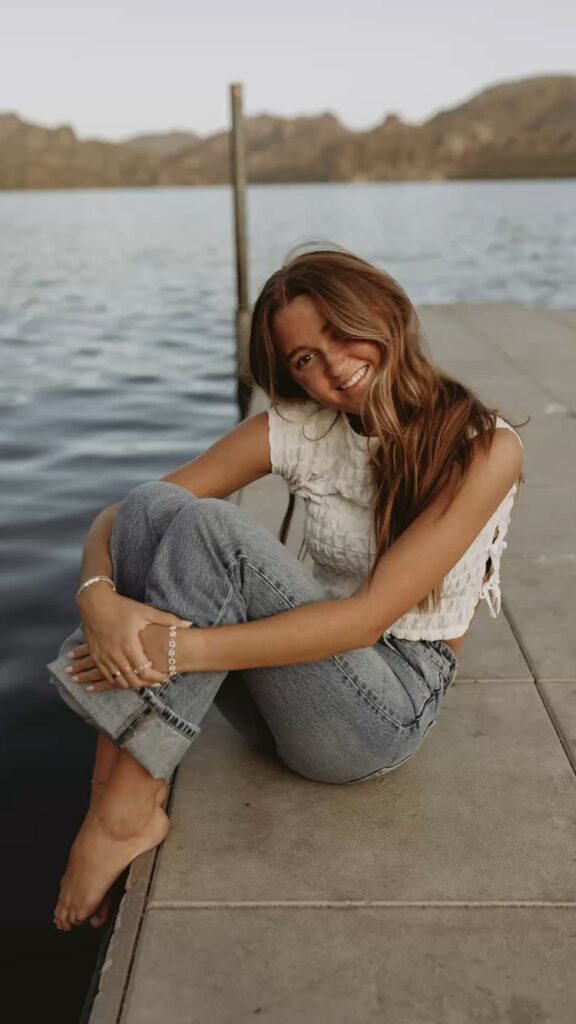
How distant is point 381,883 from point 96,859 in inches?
23.2

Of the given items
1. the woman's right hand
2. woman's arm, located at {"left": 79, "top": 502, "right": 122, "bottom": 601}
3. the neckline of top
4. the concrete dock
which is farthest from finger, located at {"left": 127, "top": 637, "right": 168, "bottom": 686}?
the neckline of top

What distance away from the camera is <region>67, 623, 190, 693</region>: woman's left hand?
6.90ft

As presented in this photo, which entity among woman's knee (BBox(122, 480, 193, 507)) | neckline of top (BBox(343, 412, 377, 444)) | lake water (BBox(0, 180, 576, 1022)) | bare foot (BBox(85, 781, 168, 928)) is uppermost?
neckline of top (BBox(343, 412, 377, 444))

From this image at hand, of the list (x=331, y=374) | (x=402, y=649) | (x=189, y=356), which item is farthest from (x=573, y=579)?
(x=189, y=356)

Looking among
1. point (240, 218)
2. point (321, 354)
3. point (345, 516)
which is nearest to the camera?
point (321, 354)

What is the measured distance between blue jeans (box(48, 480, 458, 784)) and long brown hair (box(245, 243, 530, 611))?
0.70 ft

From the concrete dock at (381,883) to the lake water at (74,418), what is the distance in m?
0.59

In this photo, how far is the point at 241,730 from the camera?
257cm

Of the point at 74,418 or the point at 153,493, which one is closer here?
the point at 153,493

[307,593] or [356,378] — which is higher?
[356,378]

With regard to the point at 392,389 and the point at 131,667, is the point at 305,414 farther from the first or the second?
the point at 131,667

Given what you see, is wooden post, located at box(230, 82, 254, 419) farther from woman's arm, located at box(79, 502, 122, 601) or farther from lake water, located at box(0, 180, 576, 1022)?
woman's arm, located at box(79, 502, 122, 601)

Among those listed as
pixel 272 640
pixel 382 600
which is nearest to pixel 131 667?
pixel 272 640

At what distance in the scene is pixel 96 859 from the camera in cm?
227
